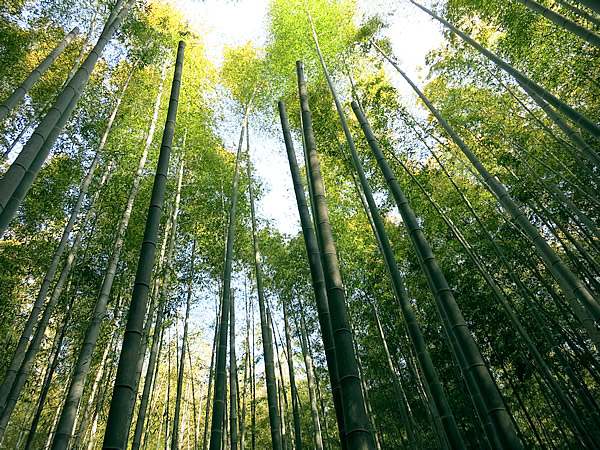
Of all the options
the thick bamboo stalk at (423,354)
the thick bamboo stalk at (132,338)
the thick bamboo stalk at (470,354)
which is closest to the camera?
the thick bamboo stalk at (132,338)

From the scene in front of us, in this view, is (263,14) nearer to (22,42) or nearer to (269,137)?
(269,137)

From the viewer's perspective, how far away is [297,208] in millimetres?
3928

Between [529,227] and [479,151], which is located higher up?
[479,151]

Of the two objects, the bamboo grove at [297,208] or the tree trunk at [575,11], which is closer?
the tree trunk at [575,11]

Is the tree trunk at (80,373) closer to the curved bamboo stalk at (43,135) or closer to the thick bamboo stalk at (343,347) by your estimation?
the curved bamboo stalk at (43,135)

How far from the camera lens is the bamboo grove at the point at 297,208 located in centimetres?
438

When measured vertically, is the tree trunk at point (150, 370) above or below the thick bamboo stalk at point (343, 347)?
above

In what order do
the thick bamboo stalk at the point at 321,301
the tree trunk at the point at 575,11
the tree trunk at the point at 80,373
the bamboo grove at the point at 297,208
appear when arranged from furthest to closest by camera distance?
the bamboo grove at the point at 297,208 → the tree trunk at the point at 575,11 → the tree trunk at the point at 80,373 → the thick bamboo stalk at the point at 321,301

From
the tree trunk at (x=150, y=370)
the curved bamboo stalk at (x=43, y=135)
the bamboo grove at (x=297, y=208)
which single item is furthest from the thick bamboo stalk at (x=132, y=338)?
the tree trunk at (x=150, y=370)

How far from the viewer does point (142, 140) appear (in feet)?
20.1

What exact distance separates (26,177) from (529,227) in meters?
3.25

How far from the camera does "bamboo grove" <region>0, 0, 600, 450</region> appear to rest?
4379 millimetres

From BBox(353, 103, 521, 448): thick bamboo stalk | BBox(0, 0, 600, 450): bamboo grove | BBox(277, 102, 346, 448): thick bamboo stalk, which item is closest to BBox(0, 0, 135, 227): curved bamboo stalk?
BBox(0, 0, 600, 450): bamboo grove

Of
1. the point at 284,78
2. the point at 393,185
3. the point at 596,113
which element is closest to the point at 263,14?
the point at 284,78
